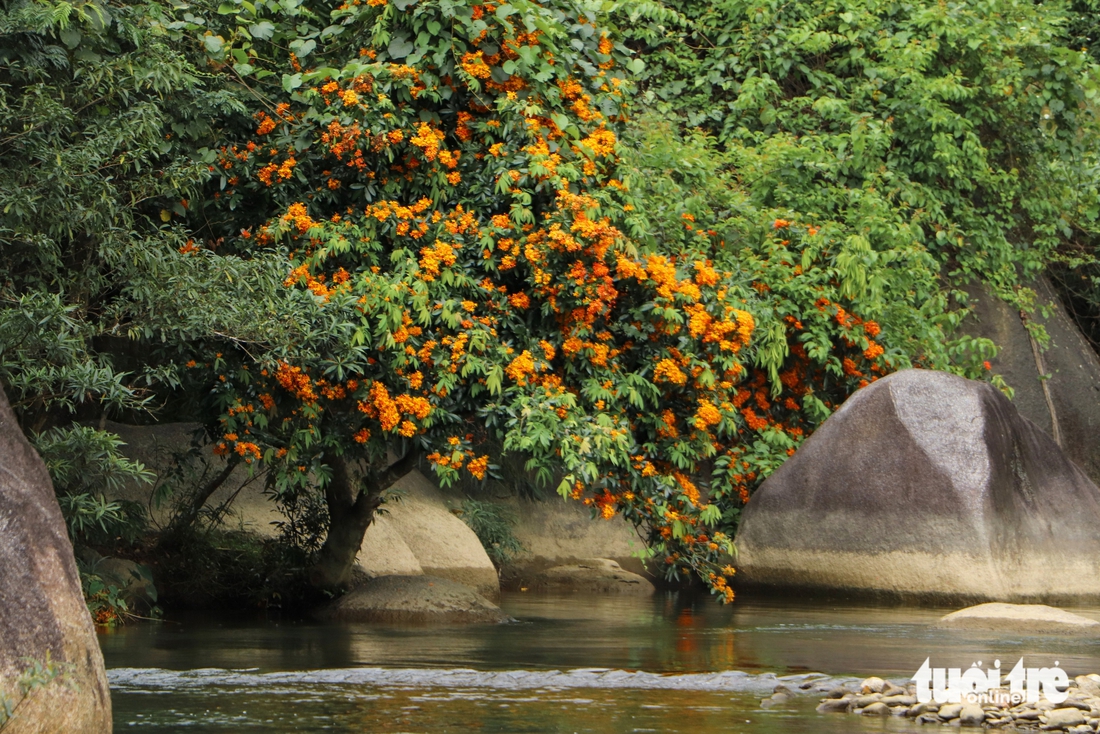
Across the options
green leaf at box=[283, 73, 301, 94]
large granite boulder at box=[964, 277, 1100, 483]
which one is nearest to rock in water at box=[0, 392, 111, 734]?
green leaf at box=[283, 73, 301, 94]

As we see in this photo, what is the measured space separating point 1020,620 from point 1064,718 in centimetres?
442

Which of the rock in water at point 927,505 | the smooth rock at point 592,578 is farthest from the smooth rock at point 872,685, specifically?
the smooth rock at point 592,578

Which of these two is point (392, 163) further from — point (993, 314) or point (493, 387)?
point (993, 314)

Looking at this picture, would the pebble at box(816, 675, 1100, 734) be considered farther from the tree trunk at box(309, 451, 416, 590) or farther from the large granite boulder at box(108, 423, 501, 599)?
the large granite boulder at box(108, 423, 501, 599)

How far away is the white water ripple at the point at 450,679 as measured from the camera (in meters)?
6.88

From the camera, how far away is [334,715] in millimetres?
5992

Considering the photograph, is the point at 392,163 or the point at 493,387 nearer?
the point at 493,387

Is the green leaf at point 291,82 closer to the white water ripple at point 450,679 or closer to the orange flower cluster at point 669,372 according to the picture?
the orange flower cluster at point 669,372

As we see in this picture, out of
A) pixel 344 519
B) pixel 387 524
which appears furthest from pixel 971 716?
pixel 387 524

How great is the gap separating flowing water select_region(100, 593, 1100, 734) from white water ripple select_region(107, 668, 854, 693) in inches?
0.5

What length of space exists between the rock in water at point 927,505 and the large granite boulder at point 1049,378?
3555 millimetres

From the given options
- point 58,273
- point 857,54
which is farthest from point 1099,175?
point 58,273

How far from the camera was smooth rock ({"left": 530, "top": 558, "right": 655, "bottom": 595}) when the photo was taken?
1409cm

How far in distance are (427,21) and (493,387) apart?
8.39ft
